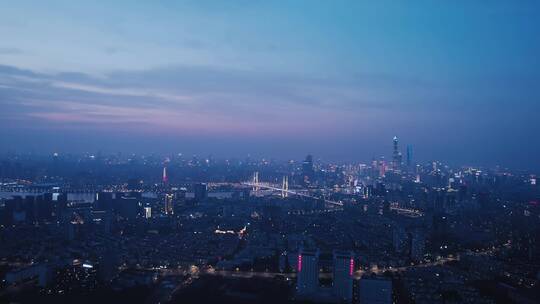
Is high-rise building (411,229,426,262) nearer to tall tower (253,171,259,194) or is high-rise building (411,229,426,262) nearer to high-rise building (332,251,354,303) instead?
high-rise building (332,251,354,303)

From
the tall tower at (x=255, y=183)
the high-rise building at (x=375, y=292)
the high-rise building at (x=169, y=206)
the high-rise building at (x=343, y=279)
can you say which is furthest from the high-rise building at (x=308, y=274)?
the tall tower at (x=255, y=183)

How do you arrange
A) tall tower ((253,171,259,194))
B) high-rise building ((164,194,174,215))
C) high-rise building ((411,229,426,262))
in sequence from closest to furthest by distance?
1. high-rise building ((411,229,426,262))
2. high-rise building ((164,194,174,215))
3. tall tower ((253,171,259,194))

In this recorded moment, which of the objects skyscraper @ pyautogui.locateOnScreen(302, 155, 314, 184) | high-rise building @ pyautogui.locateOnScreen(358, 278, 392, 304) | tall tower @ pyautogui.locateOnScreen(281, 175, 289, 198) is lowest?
high-rise building @ pyautogui.locateOnScreen(358, 278, 392, 304)

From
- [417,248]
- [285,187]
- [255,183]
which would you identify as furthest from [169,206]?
[255,183]

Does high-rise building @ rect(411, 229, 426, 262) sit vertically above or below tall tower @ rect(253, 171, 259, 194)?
below

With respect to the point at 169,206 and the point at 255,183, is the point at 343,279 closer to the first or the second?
the point at 169,206

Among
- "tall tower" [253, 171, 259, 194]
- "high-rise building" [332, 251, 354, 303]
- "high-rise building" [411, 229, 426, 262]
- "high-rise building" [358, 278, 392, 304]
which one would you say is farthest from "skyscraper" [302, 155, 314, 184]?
"high-rise building" [358, 278, 392, 304]

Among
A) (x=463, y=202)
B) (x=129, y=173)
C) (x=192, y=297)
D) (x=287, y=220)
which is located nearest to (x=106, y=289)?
(x=192, y=297)

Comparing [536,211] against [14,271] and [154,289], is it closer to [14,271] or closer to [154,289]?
[154,289]
